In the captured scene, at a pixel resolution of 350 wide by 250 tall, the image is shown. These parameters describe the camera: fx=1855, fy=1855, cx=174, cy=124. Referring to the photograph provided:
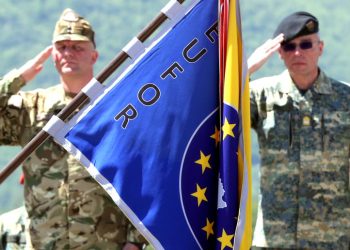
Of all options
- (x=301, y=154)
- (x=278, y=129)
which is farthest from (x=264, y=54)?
(x=301, y=154)

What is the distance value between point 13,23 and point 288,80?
140 feet

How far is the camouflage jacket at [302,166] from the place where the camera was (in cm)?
1223

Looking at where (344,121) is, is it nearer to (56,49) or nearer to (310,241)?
(310,241)

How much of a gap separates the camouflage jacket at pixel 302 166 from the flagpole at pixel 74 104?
2859 millimetres

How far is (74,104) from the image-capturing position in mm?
9352

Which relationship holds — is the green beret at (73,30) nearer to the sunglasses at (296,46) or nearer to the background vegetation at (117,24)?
the sunglasses at (296,46)

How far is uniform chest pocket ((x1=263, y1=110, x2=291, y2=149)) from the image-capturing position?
12250 mm

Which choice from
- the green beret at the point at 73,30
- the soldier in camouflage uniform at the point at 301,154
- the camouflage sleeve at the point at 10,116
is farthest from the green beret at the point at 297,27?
the camouflage sleeve at the point at 10,116

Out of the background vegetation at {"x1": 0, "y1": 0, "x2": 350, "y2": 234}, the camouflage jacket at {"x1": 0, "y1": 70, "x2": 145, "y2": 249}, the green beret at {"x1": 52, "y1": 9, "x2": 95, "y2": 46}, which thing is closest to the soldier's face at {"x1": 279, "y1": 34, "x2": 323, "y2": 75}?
the green beret at {"x1": 52, "y1": 9, "x2": 95, "y2": 46}

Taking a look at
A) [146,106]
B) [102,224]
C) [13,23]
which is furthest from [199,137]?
[13,23]

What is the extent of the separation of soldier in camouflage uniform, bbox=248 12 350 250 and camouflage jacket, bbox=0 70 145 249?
1.22 meters

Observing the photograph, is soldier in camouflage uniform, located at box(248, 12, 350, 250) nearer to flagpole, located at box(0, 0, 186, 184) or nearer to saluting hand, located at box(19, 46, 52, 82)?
saluting hand, located at box(19, 46, 52, 82)

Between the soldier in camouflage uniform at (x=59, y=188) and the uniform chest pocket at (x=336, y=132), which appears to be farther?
the uniform chest pocket at (x=336, y=132)

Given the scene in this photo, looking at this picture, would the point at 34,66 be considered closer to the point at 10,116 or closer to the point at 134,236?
the point at 10,116
